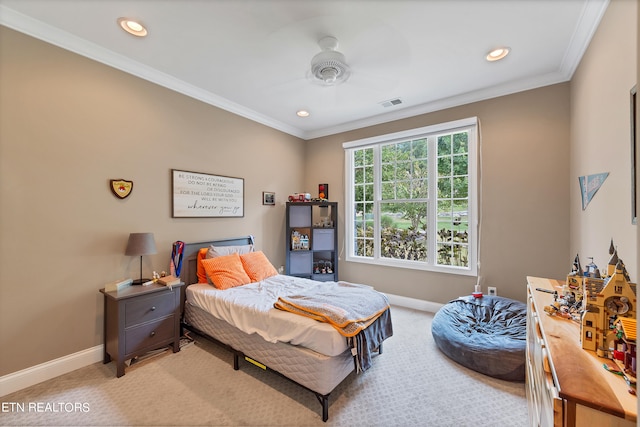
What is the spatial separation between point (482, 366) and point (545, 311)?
1111 mm

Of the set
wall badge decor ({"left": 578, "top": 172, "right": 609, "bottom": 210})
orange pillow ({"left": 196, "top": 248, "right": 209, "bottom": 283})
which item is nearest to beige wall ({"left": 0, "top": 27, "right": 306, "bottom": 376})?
orange pillow ({"left": 196, "top": 248, "right": 209, "bottom": 283})

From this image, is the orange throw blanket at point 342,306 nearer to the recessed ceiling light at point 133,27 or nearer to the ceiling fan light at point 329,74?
the ceiling fan light at point 329,74

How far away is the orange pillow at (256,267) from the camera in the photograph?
301 cm

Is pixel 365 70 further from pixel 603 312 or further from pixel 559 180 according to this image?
pixel 603 312

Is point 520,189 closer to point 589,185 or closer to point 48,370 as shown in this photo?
point 589,185

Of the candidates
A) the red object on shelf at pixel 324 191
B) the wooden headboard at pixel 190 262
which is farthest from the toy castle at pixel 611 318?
the red object on shelf at pixel 324 191

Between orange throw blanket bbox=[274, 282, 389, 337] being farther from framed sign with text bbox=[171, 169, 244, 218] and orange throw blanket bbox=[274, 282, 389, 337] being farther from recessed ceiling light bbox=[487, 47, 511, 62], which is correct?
recessed ceiling light bbox=[487, 47, 511, 62]

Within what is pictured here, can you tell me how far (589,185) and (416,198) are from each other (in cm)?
181

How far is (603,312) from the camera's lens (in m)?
0.94

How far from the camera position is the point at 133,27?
2.01 m

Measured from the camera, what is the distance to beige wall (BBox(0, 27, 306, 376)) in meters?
1.91

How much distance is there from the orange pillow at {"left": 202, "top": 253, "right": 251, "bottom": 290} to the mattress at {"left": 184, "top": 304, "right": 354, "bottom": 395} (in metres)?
0.47

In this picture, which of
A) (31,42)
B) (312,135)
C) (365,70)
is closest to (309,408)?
(365,70)
